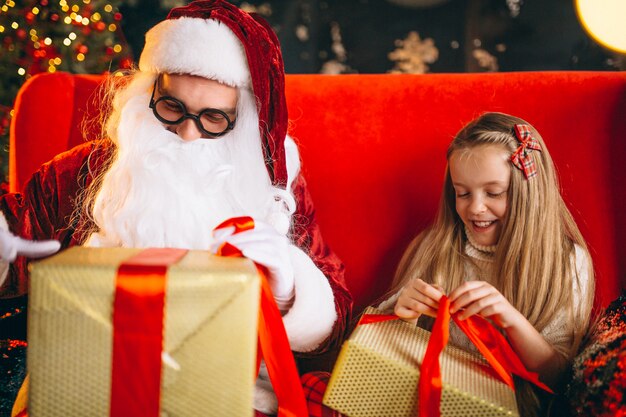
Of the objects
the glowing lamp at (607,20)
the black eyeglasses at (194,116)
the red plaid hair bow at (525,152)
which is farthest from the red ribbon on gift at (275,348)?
the glowing lamp at (607,20)

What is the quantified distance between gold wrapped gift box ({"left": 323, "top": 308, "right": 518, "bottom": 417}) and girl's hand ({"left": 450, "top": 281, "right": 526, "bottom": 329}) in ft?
0.35

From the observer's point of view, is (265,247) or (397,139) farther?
(397,139)

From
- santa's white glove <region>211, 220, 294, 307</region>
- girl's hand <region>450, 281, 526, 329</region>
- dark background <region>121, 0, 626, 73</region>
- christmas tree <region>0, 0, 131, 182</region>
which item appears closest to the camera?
santa's white glove <region>211, 220, 294, 307</region>

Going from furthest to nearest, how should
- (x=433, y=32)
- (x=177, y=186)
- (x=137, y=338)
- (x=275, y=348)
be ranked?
(x=433, y=32)
(x=177, y=186)
(x=275, y=348)
(x=137, y=338)

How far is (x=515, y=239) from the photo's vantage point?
4.16ft

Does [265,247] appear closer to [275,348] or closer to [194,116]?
[275,348]

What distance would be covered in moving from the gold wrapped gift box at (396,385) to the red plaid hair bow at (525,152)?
520 mm

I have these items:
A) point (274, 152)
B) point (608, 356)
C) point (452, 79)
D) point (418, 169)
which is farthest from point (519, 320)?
point (452, 79)

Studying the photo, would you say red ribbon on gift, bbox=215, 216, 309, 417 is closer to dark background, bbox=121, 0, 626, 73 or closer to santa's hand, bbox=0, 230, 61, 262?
santa's hand, bbox=0, 230, 61, 262

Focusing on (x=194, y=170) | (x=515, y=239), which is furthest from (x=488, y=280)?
(x=194, y=170)

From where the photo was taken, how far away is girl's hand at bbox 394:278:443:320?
1.04 meters

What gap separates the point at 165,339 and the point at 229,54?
0.75 metres

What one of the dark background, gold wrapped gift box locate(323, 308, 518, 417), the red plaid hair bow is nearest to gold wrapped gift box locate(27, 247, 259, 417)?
gold wrapped gift box locate(323, 308, 518, 417)

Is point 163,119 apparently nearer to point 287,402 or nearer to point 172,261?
point 172,261
